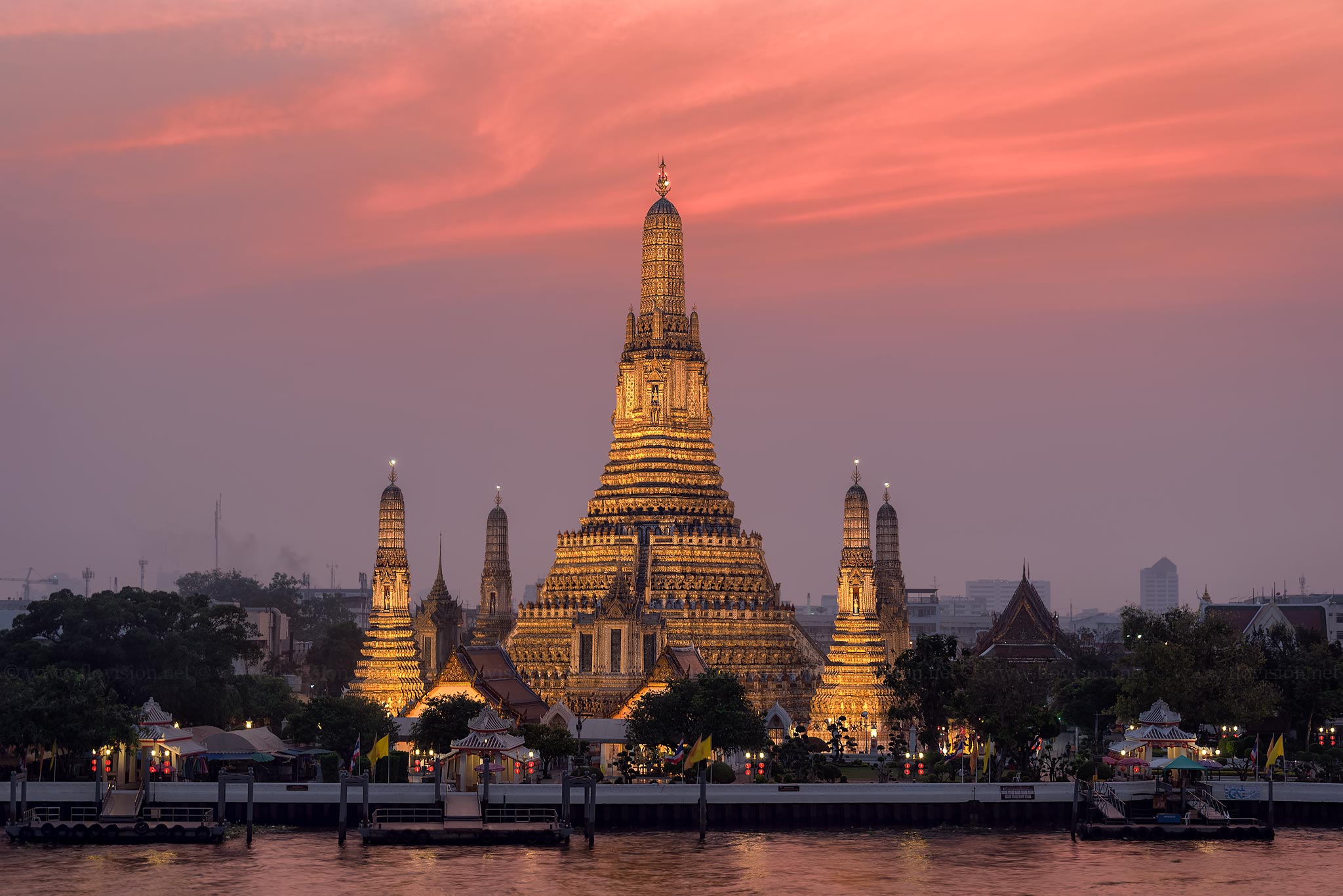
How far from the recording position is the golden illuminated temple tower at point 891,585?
143 m

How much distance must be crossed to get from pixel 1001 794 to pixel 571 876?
2118 centimetres

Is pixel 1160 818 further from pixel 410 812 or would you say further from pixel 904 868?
pixel 410 812

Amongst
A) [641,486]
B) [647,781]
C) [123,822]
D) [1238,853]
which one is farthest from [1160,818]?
[641,486]

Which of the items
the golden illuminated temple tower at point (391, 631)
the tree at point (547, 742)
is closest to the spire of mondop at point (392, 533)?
the golden illuminated temple tower at point (391, 631)

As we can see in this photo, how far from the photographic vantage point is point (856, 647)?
12788 cm

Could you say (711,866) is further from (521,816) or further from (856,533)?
(856,533)

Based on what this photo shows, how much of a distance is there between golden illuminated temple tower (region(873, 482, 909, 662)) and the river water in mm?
49611

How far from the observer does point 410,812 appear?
303 feet

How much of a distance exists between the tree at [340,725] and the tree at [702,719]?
13820 millimetres

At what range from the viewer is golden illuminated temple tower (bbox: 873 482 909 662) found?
470ft

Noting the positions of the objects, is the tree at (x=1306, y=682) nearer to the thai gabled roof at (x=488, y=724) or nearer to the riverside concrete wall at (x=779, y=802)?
the riverside concrete wall at (x=779, y=802)

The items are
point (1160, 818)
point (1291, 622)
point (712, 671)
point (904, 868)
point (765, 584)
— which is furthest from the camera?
point (1291, 622)

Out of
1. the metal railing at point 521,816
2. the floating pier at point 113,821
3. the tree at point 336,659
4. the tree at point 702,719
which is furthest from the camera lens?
the tree at point 336,659

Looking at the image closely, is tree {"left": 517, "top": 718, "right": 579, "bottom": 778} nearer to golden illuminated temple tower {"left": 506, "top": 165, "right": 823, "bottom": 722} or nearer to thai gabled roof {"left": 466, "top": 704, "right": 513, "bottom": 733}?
thai gabled roof {"left": 466, "top": 704, "right": 513, "bottom": 733}
